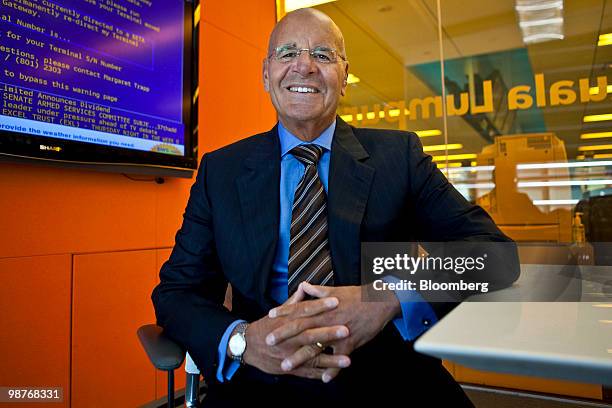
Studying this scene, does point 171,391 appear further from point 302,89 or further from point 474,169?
point 474,169

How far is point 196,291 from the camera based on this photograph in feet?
4.28

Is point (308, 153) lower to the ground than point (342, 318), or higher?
higher

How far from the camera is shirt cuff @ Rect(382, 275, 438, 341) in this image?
1049 mm

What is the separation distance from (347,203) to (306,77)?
0.45m

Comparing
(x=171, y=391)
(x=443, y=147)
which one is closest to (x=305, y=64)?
(x=171, y=391)

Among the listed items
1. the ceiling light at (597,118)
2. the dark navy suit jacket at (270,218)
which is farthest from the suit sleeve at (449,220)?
the ceiling light at (597,118)

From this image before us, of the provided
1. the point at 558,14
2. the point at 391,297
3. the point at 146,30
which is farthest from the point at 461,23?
the point at 391,297

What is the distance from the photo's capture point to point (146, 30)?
2359 mm

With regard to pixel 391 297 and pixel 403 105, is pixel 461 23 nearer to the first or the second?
pixel 403 105

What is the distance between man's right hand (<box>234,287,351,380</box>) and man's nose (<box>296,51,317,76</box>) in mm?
744

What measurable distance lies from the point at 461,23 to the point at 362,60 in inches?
33.9

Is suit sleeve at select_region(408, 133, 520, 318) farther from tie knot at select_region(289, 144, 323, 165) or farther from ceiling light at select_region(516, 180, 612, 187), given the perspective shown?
ceiling light at select_region(516, 180, 612, 187)

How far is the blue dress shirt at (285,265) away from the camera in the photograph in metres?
1.05

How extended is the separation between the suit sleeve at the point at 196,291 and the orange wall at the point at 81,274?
3.09 feet
